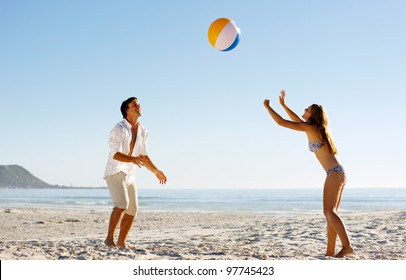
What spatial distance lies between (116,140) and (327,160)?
2.42 meters

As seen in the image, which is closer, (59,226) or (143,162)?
(143,162)

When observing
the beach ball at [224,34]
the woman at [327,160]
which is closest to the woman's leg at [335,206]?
the woman at [327,160]

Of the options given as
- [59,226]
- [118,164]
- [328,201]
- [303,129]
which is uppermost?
[303,129]

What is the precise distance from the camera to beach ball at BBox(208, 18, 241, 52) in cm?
701

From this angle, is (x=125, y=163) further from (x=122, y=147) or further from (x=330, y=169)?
(x=330, y=169)

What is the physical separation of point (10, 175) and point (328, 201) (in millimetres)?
189329

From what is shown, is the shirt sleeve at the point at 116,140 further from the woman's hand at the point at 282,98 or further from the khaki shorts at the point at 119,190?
the woman's hand at the point at 282,98

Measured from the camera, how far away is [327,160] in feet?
16.9

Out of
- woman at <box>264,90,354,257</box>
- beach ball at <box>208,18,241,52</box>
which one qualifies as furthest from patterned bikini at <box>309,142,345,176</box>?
beach ball at <box>208,18,241,52</box>

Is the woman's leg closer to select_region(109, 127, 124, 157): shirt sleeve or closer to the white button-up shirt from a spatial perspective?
the white button-up shirt

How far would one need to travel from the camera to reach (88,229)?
12.2 m

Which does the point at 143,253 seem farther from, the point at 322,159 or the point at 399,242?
the point at 399,242
